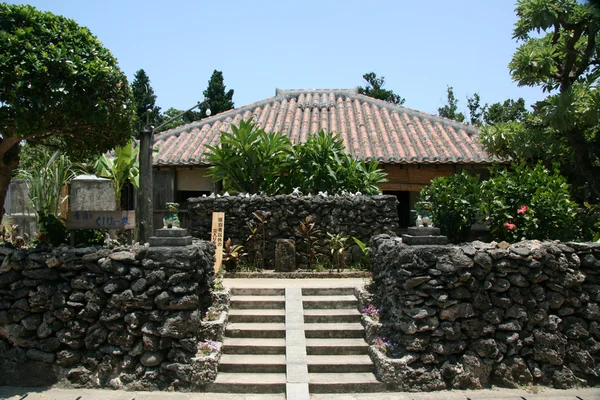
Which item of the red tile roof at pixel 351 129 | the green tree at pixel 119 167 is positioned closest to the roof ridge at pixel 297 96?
the red tile roof at pixel 351 129

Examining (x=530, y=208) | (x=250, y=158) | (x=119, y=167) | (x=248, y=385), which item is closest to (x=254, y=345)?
(x=248, y=385)

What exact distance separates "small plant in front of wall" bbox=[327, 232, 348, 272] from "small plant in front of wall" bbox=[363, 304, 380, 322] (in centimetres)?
236

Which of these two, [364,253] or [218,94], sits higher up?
[218,94]

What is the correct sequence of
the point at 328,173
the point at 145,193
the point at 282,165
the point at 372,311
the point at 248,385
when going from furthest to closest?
the point at 282,165 < the point at 328,173 < the point at 145,193 < the point at 372,311 < the point at 248,385

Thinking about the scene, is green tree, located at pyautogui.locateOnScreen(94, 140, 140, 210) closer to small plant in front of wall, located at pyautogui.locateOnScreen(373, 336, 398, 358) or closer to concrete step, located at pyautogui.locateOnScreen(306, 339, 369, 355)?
concrete step, located at pyautogui.locateOnScreen(306, 339, 369, 355)

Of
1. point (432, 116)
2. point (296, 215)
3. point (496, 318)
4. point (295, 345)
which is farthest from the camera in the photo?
point (432, 116)

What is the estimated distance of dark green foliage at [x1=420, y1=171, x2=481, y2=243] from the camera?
8.38m

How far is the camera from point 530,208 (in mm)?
7734

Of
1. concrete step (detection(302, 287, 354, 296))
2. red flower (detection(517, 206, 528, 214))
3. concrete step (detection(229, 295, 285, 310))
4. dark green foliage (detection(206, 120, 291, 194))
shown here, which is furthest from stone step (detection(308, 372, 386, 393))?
dark green foliage (detection(206, 120, 291, 194))

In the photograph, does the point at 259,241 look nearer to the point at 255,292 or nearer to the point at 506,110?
the point at 255,292

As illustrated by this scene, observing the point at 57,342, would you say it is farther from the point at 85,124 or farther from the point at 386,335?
the point at 386,335

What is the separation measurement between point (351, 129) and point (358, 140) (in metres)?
0.99

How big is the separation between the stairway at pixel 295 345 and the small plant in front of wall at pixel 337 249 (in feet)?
5.24

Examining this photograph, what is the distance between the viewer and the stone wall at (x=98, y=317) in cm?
630
